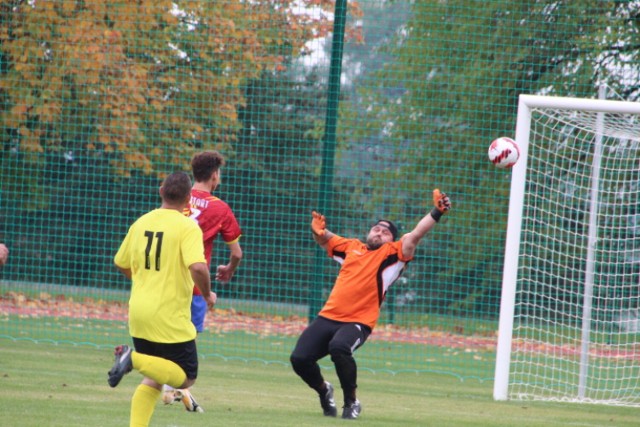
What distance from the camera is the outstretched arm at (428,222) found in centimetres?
747

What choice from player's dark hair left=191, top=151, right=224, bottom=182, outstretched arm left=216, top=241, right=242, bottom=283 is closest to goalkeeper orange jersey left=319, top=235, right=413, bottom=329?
outstretched arm left=216, top=241, right=242, bottom=283

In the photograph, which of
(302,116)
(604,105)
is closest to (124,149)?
(302,116)

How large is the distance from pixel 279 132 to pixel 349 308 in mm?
7396

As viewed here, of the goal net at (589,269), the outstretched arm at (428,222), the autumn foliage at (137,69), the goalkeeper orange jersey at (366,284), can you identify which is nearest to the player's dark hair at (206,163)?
the goalkeeper orange jersey at (366,284)

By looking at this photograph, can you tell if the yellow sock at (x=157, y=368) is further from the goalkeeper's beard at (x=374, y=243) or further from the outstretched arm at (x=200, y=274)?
the goalkeeper's beard at (x=374, y=243)

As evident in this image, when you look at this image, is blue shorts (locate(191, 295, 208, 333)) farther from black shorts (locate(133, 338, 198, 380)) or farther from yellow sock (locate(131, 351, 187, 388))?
yellow sock (locate(131, 351, 187, 388))

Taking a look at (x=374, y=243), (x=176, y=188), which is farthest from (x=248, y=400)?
(x=176, y=188)

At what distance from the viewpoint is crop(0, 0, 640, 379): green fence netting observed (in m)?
14.0

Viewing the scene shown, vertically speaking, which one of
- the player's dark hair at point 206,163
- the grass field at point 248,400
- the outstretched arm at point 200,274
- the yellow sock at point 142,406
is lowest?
the grass field at point 248,400

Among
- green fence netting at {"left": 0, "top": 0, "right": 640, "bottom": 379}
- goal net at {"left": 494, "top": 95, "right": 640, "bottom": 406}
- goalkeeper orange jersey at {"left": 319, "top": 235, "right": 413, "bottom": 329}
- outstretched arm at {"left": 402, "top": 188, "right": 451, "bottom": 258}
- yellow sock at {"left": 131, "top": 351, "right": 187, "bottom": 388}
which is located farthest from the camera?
green fence netting at {"left": 0, "top": 0, "right": 640, "bottom": 379}

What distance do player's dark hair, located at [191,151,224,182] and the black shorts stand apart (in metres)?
2.13

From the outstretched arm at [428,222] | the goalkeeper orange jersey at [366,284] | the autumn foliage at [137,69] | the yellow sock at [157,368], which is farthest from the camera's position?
the autumn foliage at [137,69]

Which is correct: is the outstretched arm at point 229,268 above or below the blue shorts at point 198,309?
above

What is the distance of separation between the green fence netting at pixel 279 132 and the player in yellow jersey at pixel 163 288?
754cm
